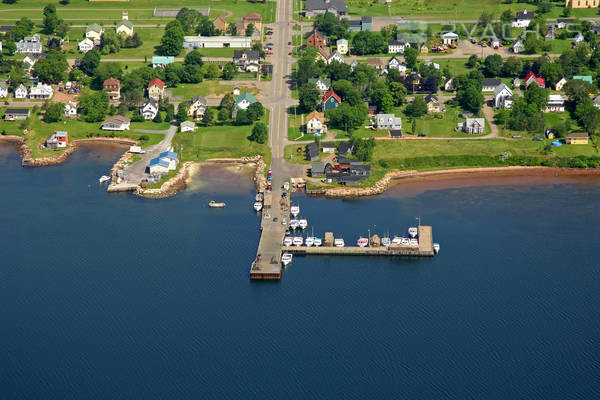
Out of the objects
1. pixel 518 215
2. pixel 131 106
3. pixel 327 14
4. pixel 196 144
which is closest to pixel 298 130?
pixel 196 144

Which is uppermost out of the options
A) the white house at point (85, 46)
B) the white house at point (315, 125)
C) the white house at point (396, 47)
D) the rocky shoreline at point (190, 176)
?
the white house at point (396, 47)

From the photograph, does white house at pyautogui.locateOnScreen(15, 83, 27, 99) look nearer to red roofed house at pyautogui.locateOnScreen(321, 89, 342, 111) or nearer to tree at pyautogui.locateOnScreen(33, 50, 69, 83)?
tree at pyautogui.locateOnScreen(33, 50, 69, 83)

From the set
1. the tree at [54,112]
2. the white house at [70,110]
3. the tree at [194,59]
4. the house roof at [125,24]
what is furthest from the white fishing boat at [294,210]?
the house roof at [125,24]

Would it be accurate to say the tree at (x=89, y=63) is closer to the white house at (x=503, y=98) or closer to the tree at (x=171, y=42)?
the tree at (x=171, y=42)

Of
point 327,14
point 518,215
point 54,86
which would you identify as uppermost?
point 327,14

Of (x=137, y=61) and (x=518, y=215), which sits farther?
(x=137, y=61)

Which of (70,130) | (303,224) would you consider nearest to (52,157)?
(70,130)

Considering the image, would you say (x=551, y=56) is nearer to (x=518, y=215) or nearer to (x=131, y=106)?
(x=518, y=215)
